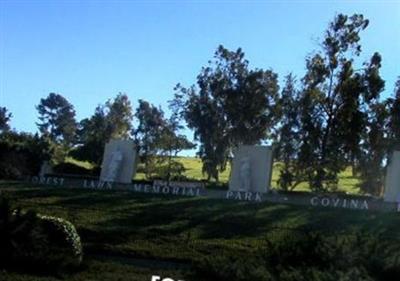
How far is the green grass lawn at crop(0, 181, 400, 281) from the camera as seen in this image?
21.0 metres

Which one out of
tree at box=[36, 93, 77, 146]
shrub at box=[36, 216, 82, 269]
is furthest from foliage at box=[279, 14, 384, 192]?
tree at box=[36, 93, 77, 146]

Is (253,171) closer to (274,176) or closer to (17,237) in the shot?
(17,237)

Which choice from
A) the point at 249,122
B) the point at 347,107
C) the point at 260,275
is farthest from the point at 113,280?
the point at 249,122

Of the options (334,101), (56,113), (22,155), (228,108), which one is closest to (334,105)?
(334,101)

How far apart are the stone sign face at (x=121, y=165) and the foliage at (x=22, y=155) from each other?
8398mm

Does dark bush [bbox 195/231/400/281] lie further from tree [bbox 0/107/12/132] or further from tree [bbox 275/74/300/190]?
tree [bbox 0/107/12/132]

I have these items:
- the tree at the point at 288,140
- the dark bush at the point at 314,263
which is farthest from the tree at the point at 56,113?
the dark bush at the point at 314,263

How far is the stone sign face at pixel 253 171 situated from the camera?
3684 cm

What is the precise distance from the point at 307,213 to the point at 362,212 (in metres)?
2.12

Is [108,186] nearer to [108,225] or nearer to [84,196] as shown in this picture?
[84,196]

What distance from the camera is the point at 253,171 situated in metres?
A: 37.2

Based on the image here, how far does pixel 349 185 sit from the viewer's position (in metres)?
66.2

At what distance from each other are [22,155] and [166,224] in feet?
96.9

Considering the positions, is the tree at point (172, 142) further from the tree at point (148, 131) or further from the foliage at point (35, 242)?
the foliage at point (35, 242)
